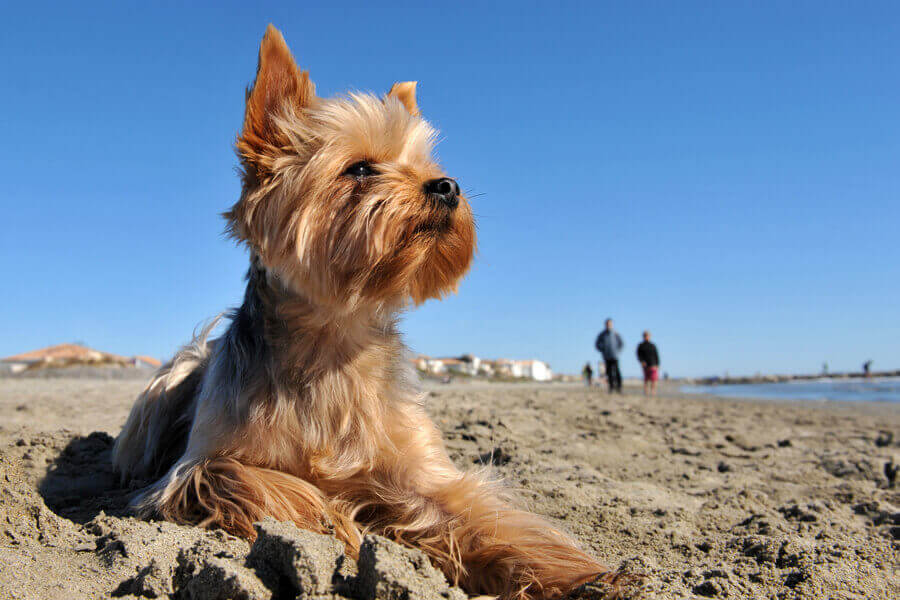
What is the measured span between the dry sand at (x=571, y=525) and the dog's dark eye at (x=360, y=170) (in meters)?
1.76

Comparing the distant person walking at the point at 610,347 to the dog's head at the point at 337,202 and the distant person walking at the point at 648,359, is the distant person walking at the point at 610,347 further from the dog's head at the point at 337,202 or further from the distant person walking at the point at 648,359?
the dog's head at the point at 337,202

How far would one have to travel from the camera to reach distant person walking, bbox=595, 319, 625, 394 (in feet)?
65.2

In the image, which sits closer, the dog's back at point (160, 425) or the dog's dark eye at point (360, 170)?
the dog's dark eye at point (360, 170)

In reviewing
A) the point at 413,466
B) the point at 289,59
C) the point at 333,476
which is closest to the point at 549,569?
the point at 413,466

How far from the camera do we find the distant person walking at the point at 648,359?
68.0ft

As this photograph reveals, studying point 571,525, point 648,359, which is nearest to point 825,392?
point 648,359

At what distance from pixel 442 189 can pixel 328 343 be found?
3.21 ft

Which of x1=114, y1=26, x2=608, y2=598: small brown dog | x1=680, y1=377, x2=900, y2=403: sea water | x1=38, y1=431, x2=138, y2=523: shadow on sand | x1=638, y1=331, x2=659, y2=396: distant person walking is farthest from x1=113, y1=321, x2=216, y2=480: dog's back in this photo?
x1=680, y1=377, x2=900, y2=403: sea water

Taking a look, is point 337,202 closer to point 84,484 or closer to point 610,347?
point 84,484

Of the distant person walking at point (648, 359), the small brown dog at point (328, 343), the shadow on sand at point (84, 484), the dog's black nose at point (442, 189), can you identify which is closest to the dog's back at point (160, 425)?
the shadow on sand at point (84, 484)

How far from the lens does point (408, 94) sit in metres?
4.09

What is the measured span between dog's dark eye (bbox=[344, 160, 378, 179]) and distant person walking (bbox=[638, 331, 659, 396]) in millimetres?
18808

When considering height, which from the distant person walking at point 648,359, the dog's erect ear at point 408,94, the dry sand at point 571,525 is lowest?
the dry sand at point 571,525

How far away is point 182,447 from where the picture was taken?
4117 millimetres
